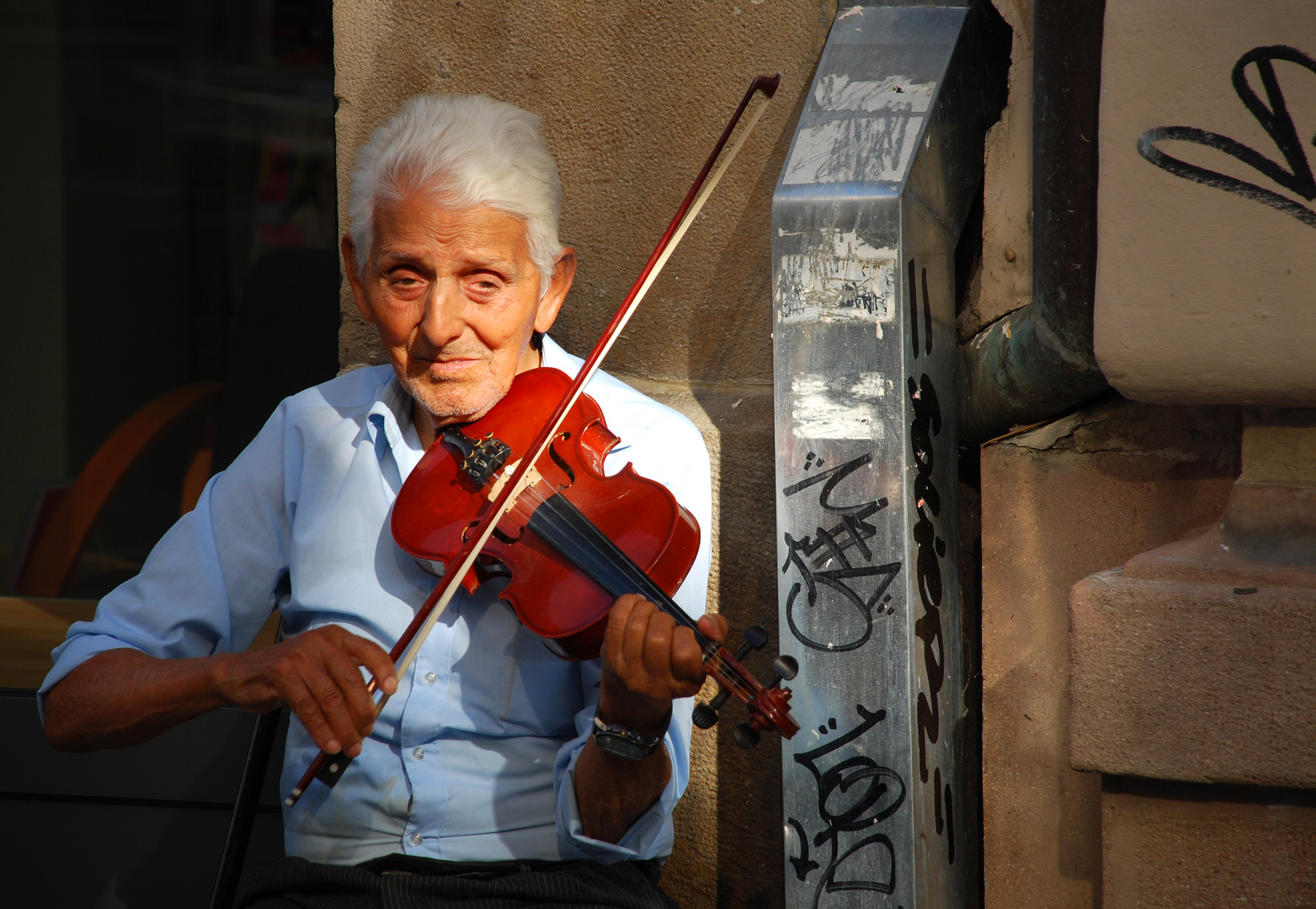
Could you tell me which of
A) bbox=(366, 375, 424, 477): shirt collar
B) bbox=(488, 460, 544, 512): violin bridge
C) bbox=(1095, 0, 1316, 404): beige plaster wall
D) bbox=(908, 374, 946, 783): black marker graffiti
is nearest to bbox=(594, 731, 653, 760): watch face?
bbox=(488, 460, 544, 512): violin bridge

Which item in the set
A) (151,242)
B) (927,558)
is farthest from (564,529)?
(151,242)

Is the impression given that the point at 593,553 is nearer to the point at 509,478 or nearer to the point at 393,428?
the point at 509,478

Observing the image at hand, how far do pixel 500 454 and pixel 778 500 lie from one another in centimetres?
42

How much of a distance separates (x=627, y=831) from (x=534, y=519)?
46 cm

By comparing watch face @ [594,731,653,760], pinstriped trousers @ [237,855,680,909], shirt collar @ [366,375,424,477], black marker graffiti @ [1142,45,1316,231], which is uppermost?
black marker graffiti @ [1142,45,1316,231]

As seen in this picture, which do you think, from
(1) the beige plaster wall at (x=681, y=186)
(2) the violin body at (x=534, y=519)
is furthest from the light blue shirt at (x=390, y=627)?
(1) the beige plaster wall at (x=681, y=186)

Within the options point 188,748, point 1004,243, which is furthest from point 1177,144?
point 188,748

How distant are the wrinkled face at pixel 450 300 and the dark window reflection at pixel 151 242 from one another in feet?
3.71

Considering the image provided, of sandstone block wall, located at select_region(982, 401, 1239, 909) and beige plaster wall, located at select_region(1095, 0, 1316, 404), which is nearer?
beige plaster wall, located at select_region(1095, 0, 1316, 404)

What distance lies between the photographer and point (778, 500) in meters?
1.60

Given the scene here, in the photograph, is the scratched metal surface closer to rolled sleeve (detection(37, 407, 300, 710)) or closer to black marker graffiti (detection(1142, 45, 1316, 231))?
black marker graffiti (detection(1142, 45, 1316, 231))

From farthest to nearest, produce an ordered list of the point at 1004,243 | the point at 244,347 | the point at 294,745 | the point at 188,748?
the point at 244,347 < the point at 188,748 < the point at 1004,243 < the point at 294,745

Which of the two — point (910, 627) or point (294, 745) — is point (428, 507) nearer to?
point (294, 745)

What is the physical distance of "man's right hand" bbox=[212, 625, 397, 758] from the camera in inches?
51.4
